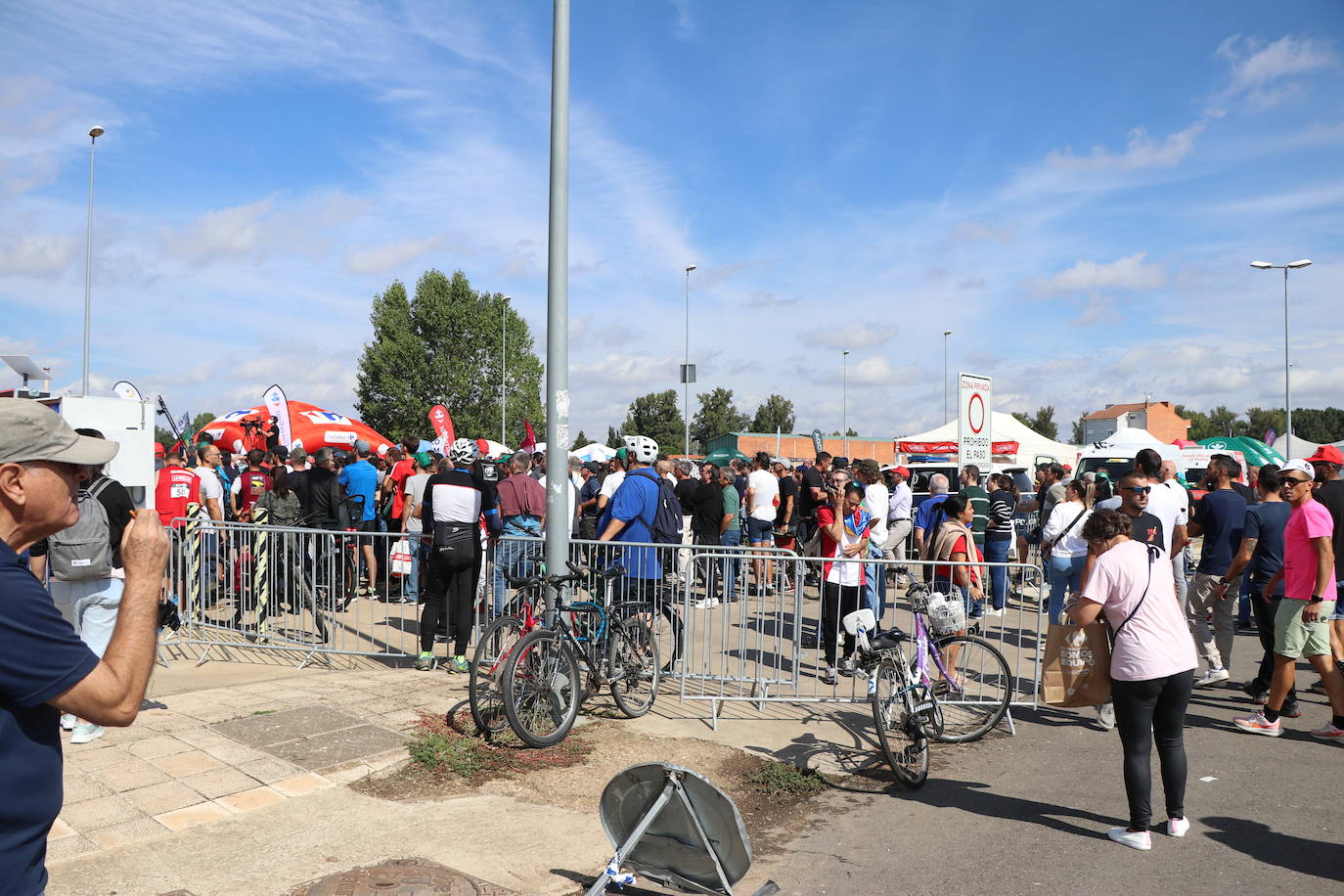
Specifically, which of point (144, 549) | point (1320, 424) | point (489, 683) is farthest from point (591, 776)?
point (1320, 424)

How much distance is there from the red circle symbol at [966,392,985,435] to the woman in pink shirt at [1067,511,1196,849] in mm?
9607

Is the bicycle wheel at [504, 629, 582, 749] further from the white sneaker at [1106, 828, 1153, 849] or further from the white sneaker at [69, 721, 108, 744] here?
the white sneaker at [1106, 828, 1153, 849]

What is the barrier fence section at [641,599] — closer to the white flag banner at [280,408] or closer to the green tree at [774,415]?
the white flag banner at [280,408]

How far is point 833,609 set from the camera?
8695 millimetres

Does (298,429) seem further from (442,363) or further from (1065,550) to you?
(442,363)

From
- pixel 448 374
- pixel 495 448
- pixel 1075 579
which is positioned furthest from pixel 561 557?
pixel 448 374

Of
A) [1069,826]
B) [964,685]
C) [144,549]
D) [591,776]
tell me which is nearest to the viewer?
[144,549]

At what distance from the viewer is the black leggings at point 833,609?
8.16 meters

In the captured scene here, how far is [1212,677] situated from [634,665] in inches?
211

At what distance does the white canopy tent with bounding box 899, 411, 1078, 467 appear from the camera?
41.0 m

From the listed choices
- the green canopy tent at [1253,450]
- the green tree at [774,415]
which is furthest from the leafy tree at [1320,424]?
the green canopy tent at [1253,450]

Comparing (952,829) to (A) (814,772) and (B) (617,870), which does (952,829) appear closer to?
(A) (814,772)

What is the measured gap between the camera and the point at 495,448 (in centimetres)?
2353

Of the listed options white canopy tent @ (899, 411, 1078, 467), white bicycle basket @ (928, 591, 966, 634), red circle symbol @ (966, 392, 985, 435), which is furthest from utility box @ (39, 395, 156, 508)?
white canopy tent @ (899, 411, 1078, 467)
